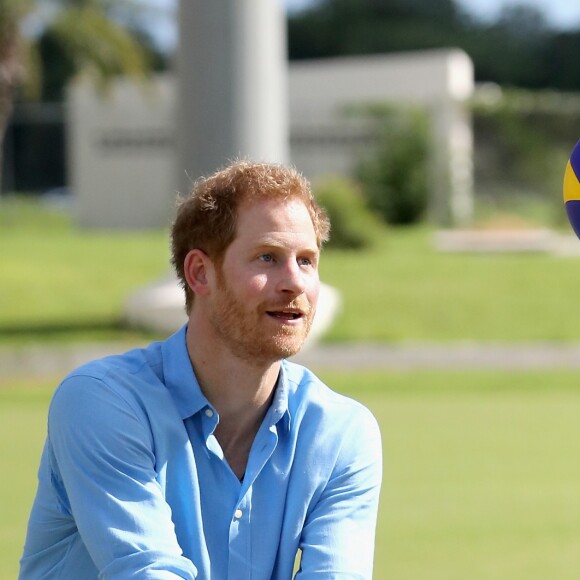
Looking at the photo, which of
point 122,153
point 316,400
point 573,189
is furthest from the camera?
point 122,153

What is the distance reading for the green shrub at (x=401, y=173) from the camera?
2995 centimetres

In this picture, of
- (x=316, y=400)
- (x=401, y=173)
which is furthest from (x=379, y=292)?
(x=316, y=400)

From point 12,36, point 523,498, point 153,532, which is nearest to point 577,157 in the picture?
point 153,532

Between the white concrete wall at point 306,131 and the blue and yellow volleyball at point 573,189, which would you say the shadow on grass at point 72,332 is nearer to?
the blue and yellow volleyball at point 573,189

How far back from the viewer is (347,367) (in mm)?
14141

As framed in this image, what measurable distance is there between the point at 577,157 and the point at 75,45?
90.3ft

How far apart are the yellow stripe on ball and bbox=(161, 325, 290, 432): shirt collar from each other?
1102 millimetres

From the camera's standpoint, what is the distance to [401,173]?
3006 centimetres

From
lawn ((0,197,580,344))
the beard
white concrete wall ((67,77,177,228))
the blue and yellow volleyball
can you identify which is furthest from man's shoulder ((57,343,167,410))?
white concrete wall ((67,77,177,228))

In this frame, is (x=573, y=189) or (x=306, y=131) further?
(x=306, y=131)

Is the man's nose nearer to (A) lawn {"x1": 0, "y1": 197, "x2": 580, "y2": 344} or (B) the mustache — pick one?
(B) the mustache

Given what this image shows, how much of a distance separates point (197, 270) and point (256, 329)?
8.2 inches

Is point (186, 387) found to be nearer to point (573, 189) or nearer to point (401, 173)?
point (573, 189)

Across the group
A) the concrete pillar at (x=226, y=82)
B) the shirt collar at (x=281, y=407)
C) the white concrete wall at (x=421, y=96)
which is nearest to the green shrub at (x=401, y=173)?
the white concrete wall at (x=421, y=96)
